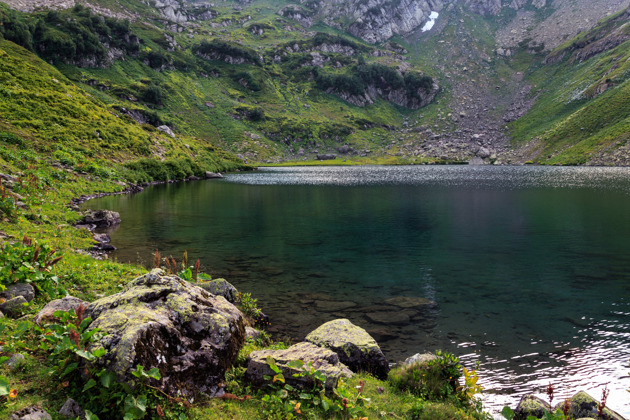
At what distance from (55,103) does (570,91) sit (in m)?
249

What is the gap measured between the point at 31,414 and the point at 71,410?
0.58 m

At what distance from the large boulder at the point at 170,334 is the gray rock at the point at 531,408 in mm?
8176

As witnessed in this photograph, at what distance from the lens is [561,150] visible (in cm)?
15288

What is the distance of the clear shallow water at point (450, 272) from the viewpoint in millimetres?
12984

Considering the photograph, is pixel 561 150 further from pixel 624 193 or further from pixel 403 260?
pixel 403 260

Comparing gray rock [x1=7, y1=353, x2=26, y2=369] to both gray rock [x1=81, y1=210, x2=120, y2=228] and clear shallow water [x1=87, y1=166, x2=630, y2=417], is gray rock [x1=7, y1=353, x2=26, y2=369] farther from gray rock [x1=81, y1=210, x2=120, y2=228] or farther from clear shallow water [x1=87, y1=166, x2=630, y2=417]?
gray rock [x1=81, y1=210, x2=120, y2=228]

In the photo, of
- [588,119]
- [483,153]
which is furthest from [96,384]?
[483,153]

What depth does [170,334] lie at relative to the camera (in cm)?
747

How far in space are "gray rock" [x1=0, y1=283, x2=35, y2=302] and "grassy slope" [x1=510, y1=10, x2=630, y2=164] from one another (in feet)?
574

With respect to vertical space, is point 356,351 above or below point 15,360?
below

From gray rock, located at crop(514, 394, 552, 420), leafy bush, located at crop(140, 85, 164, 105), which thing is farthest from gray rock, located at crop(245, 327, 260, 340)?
leafy bush, located at crop(140, 85, 164, 105)

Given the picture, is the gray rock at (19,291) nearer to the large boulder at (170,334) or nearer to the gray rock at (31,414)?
the large boulder at (170,334)

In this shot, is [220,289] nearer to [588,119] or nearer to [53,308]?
[53,308]

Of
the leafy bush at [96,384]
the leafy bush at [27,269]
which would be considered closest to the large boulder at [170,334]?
the leafy bush at [96,384]
